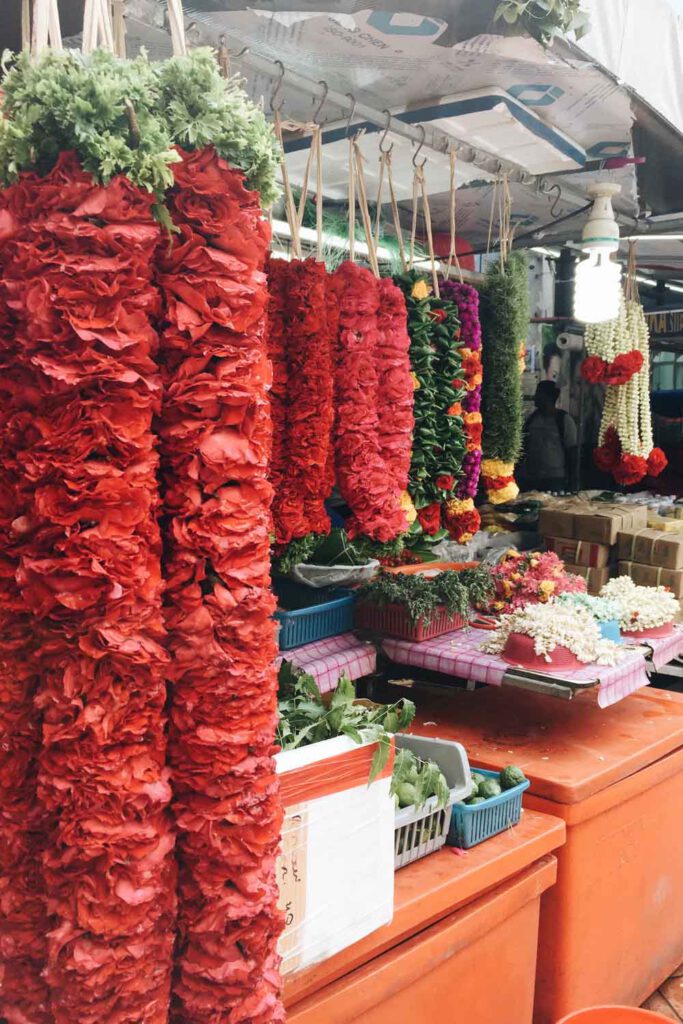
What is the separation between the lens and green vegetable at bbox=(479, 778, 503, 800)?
247 centimetres

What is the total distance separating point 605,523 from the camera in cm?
511

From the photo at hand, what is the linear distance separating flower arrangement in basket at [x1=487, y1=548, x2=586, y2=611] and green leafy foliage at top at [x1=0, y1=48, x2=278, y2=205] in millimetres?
2821

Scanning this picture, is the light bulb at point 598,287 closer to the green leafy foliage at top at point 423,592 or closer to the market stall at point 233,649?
the market stall at point 233,649

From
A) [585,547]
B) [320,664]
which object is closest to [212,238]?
[320,664]

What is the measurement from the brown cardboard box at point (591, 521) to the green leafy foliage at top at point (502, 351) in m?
1.84

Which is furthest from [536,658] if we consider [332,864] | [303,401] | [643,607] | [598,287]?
[598,287]

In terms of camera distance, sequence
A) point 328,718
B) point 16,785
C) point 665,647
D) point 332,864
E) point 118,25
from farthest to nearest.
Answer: point 665,647 < point 328,718 < point 332,864 < point 118,25 < point 16,785

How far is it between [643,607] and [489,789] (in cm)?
161

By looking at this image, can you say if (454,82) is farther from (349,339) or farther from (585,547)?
(585,547)

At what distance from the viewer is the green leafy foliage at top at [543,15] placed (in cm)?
211

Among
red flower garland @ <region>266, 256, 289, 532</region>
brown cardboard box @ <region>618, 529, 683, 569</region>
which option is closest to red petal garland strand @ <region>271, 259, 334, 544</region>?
red flower garland @ <region>266, 256, 289, 532</region>

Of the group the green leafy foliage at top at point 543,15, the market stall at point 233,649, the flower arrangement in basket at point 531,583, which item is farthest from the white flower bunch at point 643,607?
the green leafy foliage at top at point 543,15

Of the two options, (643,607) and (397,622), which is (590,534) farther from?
(397,622)

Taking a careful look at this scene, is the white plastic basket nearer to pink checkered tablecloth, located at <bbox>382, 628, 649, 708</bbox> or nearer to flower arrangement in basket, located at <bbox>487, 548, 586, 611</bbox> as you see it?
pink checkered tablecloth, located at <bbox>382, 628, 649, 708</bbox>
